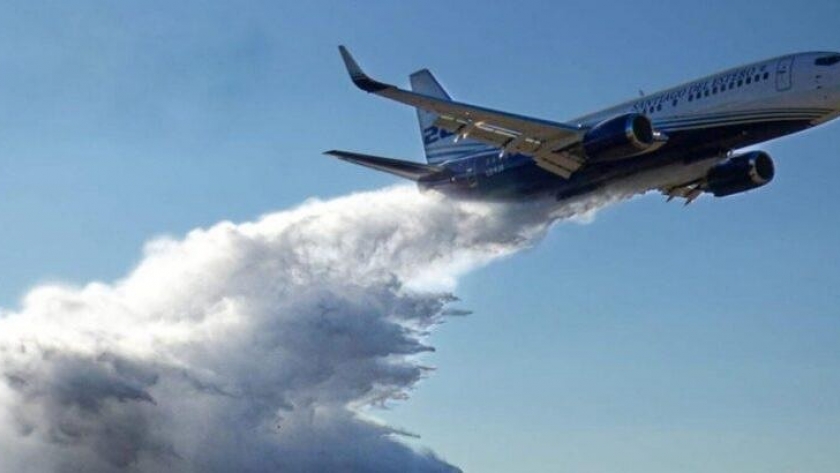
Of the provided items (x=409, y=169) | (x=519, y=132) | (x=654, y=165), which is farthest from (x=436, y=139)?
(x=654, y=165)

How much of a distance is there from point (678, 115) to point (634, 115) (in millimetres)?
3092

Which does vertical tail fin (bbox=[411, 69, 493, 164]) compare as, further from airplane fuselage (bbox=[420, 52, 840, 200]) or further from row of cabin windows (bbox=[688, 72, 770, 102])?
row of cabin windows (bbox=[688, 72, 770, 102])

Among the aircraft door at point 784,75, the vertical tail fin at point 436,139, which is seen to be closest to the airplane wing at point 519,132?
the vertical tail fin at point 436,139

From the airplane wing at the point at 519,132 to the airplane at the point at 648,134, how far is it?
45 millimetres

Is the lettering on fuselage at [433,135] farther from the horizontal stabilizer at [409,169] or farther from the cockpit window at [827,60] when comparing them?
the cockpit window at [827,60]

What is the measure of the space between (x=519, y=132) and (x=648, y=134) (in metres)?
6.45

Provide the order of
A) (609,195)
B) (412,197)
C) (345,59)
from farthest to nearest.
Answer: (412,197) < (609,195) < (345,59)

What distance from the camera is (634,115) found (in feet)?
223

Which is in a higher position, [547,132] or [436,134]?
[436,134]

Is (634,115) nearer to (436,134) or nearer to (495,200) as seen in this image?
(495,200)

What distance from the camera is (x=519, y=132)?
71.4 meters

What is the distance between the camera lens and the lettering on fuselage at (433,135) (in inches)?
3308

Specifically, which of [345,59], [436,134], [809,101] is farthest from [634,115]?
[436,134]

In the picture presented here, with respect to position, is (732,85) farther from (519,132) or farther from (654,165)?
(519,132)
